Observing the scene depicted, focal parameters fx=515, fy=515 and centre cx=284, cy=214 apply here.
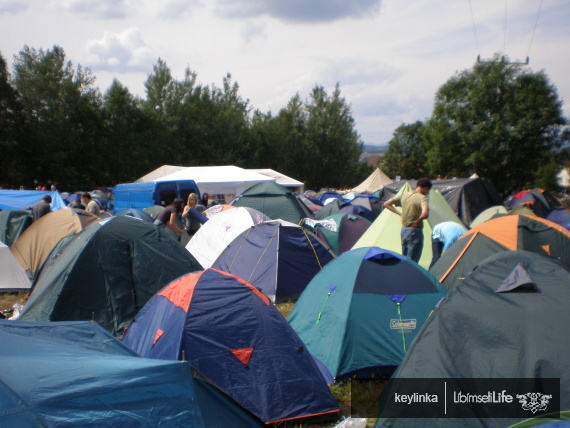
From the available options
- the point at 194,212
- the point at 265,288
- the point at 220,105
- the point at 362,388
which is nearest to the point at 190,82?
the point at 220,105

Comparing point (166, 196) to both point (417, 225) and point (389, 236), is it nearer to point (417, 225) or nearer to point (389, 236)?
point (389, 236)

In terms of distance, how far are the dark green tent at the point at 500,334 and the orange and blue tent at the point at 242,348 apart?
83cm

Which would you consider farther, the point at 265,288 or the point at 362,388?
the point at 265,288

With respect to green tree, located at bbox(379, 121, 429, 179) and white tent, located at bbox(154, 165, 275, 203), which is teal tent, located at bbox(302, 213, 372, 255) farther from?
green tree, located at bbox(379, 121, 429, 179)

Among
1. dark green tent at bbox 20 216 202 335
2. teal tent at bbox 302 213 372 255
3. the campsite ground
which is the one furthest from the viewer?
teal tent at bbox 302 213 372 255

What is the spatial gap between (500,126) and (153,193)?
19740 mm

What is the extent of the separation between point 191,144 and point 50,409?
133 ft

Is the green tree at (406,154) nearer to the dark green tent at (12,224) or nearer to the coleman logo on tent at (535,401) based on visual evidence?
the dark green tent at (12,224)

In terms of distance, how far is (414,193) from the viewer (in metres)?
7.93

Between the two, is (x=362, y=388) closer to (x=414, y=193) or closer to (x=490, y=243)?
(x=490, y=243)

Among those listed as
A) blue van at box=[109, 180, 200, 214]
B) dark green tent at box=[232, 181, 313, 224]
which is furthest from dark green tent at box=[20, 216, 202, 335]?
blue van at box=[109, 180, 200, 214]

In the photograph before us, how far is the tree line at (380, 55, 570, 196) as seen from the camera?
90.9ft

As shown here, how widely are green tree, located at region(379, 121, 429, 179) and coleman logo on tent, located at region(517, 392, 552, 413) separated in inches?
2199

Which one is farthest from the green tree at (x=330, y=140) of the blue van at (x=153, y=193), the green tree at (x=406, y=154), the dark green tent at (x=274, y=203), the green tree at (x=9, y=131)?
→ the dark green tent at (x=274, y=203)
